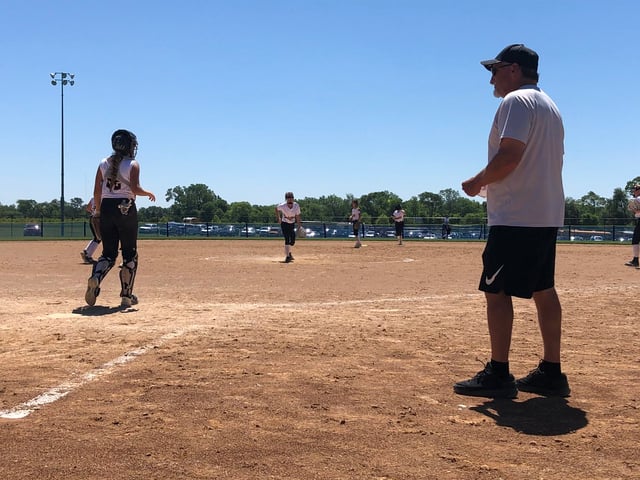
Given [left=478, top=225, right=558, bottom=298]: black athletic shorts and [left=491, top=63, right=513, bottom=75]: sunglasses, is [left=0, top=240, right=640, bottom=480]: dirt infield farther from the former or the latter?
[left=491, top=63, right=513, bottom=75]: sunglasses

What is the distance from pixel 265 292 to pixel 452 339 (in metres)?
4.00

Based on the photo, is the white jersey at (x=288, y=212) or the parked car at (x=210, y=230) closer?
the white jersey at (x=288, y=212)

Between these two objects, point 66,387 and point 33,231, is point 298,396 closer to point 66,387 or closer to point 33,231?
point 66,387

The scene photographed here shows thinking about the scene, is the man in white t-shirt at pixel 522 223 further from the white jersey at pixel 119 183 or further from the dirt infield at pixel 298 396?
the white jersey at pixel 119 183

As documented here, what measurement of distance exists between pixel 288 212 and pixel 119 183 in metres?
10.7

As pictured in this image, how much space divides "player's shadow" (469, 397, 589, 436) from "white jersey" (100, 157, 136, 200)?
499 cm

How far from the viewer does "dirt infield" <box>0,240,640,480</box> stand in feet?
8.45

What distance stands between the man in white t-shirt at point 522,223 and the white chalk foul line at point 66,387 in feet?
7.45

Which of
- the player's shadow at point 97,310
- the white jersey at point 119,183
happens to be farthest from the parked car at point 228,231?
the player's shadow at point 97,310

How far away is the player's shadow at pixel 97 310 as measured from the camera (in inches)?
251

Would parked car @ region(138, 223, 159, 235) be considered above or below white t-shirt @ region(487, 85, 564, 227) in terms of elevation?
below

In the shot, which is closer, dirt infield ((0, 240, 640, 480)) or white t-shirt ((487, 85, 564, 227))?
dirt infield ((0, 240, 640, 480))

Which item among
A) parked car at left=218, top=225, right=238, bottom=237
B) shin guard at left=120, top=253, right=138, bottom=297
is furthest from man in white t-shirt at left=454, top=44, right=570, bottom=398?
parked car at left=218, top=225, right=238, bottom=237

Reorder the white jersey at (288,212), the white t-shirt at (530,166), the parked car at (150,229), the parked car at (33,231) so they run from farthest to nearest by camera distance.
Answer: the parked car at (150,229), the parked car at (33,231), the white jersey at (288,212), the white t-shirt at (530,166)
